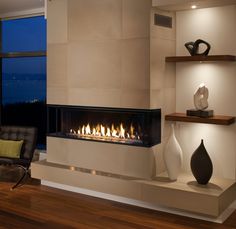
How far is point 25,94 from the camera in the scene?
6832 millimetres

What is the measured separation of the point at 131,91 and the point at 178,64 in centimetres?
72

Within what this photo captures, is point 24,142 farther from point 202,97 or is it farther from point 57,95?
point 202,97

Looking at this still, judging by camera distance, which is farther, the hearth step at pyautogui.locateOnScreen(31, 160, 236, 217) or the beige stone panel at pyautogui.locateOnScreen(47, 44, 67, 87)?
the beige stone panel at pyautogui.locateOnScreen(47, 44, 67, 87)

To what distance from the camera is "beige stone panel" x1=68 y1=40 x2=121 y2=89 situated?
4469mm

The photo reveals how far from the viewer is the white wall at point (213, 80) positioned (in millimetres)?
4275

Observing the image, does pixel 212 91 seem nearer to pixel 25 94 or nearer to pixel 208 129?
pixel 208 129

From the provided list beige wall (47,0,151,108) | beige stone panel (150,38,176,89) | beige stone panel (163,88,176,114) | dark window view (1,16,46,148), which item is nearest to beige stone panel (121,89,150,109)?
beige wall (47,0,151,108)

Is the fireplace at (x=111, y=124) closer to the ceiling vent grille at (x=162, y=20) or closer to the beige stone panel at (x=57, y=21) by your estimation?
the beige stone panel at (x=57, y=21)

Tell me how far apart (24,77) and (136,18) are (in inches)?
127

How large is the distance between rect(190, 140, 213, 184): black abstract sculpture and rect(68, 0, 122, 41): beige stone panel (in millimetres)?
1572

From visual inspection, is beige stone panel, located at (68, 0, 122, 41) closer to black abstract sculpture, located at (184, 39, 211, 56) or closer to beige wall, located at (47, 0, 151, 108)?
beige wall, located at (47, 0, 151, 108)

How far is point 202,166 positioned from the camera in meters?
4.09

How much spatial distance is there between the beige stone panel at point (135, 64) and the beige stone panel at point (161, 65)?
0.22 feet

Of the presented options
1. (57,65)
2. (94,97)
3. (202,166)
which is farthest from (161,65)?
(57,65)
